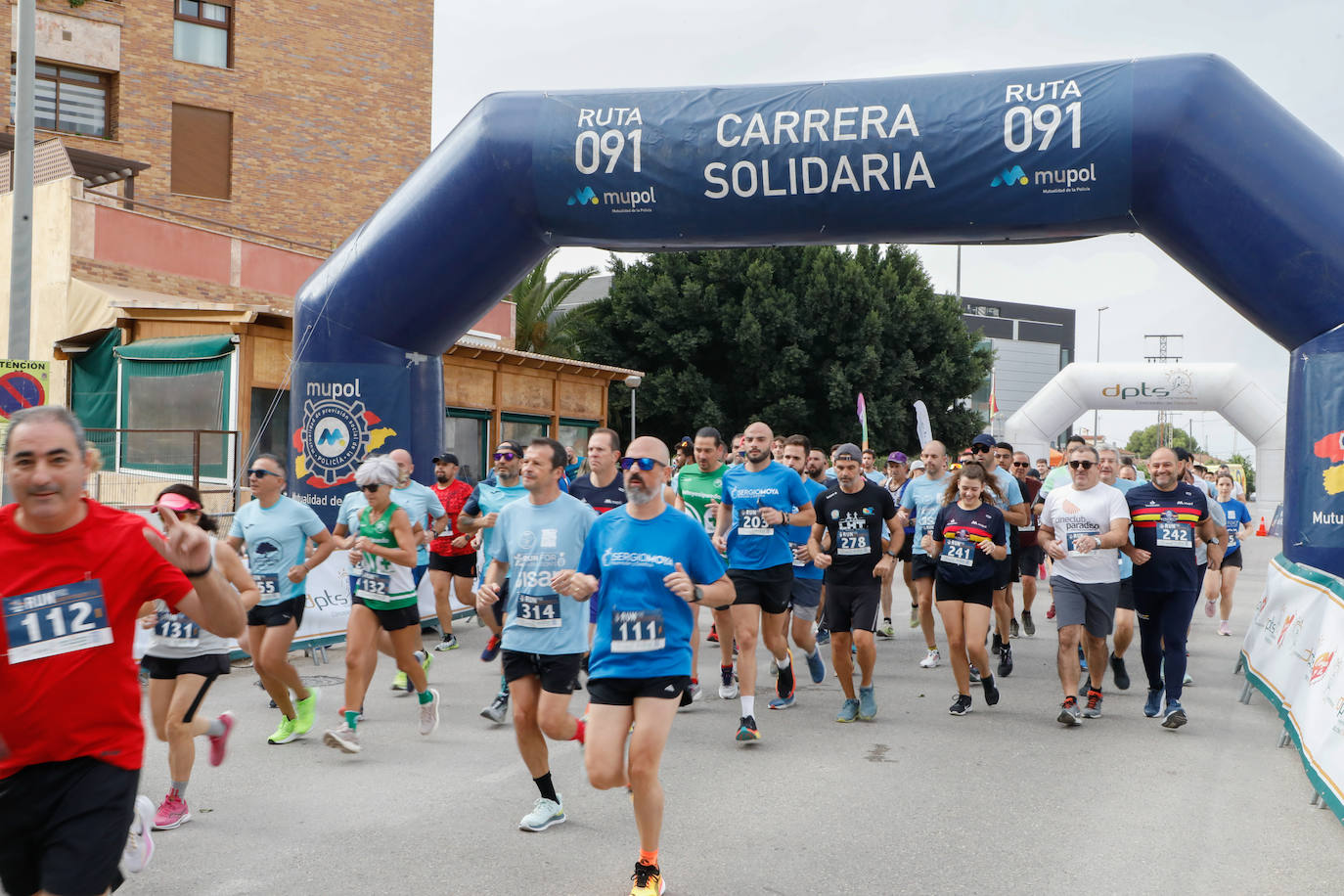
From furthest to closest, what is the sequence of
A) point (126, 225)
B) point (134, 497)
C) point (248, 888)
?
point (126, 225), point (134, 497), point (248, 888)

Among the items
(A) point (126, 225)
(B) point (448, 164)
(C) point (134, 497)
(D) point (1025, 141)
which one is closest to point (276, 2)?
(A) point (126, 225)

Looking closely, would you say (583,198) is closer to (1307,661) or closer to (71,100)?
(1307,661)

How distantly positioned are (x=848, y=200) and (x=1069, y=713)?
4688 mm

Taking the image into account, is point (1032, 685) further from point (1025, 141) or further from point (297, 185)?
point (297, 185)

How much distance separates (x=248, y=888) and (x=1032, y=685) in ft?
23.5

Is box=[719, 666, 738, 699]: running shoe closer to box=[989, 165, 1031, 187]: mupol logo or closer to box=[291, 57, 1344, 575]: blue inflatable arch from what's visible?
box=[291, 57, 1344, 575]: blue inflatable arch

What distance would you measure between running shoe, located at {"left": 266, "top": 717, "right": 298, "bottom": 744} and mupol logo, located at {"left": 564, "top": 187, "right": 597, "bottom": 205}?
5.44 m

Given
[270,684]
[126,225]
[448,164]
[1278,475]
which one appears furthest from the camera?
[1278,475]

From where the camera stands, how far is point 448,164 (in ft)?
37.1

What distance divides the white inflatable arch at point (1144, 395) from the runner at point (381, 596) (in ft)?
91.3

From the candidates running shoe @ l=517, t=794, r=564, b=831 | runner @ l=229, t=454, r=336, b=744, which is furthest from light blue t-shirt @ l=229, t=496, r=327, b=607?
running shoe @ l=517, t=794, r=564, b=831

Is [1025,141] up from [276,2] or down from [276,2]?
down

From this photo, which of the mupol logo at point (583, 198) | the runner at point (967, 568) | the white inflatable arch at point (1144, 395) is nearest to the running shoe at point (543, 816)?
the runner at point (967, 568)

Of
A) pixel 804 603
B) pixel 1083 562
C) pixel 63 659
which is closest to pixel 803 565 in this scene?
pixel 804 603
